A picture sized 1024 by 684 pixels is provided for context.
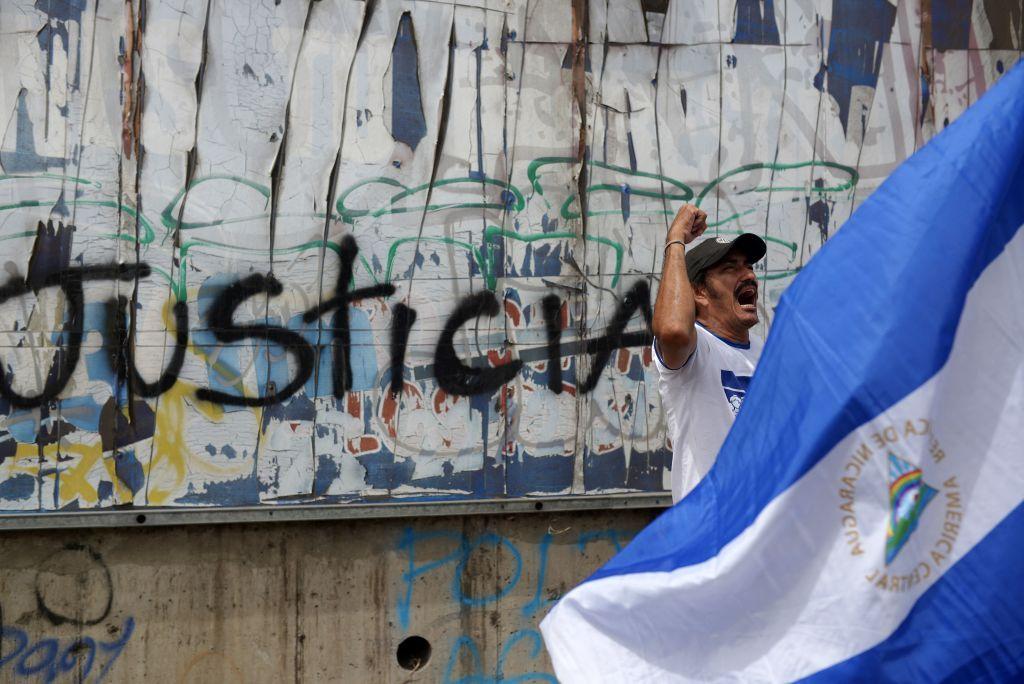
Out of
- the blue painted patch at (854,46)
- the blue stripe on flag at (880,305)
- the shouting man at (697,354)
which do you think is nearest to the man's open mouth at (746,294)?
the shouting man at (697,354)

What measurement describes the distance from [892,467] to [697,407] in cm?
98

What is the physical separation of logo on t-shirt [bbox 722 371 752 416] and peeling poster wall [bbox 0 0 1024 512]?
1725mm

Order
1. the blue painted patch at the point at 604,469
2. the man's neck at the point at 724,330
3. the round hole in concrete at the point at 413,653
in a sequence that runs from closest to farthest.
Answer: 1. the man's neck at the point at 724,330
2. the round hole in concrete at the point at 413,653
3. the blue painted patch at the point at 604,469

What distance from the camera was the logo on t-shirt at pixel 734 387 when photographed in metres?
3.27

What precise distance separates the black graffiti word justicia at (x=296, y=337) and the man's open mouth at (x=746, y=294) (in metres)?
1.50

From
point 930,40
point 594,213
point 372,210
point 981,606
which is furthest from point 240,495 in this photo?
point 930,40

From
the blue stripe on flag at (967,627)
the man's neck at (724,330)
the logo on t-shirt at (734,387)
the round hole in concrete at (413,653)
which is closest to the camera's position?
the blue stripe on flag at (967,627)

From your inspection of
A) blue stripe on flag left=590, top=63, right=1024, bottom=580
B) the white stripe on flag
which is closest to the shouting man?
blue stripe on flag left=590, top=63, right=1024, bottom=580

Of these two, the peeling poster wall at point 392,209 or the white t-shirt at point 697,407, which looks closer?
the white t-shirt at point 697,407

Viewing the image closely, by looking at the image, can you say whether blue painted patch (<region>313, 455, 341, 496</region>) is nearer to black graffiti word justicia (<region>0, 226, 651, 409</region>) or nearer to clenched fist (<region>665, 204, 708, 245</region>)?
black graffiti word justicia (<region>0, 226, 651, 409</region>)

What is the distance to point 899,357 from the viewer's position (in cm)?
228

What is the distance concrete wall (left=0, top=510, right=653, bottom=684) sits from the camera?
15.2ft

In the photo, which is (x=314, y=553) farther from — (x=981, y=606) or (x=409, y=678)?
(x=981, y=606)

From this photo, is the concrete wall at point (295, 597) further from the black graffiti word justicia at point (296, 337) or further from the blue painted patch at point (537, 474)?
the black graffiti word justicia at point (296, 337)
